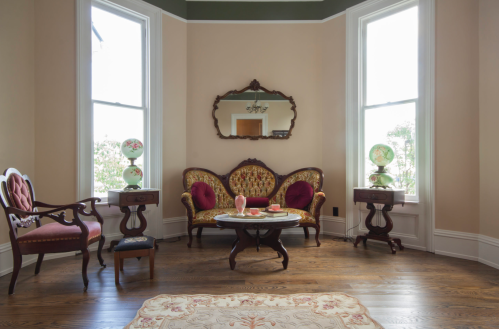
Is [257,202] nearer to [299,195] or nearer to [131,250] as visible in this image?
[299,195]

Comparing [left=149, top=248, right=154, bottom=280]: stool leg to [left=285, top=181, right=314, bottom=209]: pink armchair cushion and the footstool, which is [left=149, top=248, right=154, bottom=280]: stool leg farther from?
[left=285, top=181, right=314, bottom=209]: pink armchair cushion

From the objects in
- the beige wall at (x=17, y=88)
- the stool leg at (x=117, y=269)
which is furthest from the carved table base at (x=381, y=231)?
the beige wall at (x=17, y=88)

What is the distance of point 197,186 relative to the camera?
4277mm

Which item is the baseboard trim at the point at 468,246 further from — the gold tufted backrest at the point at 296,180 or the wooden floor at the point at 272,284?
the gold tufted backrest at the point at 296,180

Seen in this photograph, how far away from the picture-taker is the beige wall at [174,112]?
15.0ft

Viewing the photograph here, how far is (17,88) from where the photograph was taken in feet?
10.6

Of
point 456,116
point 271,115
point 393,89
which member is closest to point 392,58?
point 393,89

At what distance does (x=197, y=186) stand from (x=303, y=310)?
8.32 ft

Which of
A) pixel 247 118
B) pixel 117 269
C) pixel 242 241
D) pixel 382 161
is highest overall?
pixel 247 118

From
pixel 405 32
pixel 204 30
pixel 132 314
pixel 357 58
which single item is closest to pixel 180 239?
pixel 132 314

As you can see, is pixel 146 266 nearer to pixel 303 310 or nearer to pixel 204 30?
pixel 303 310

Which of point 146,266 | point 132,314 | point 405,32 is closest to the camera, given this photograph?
point 132,314

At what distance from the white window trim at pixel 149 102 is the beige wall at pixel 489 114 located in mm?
4110

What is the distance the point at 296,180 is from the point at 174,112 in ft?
7.15
